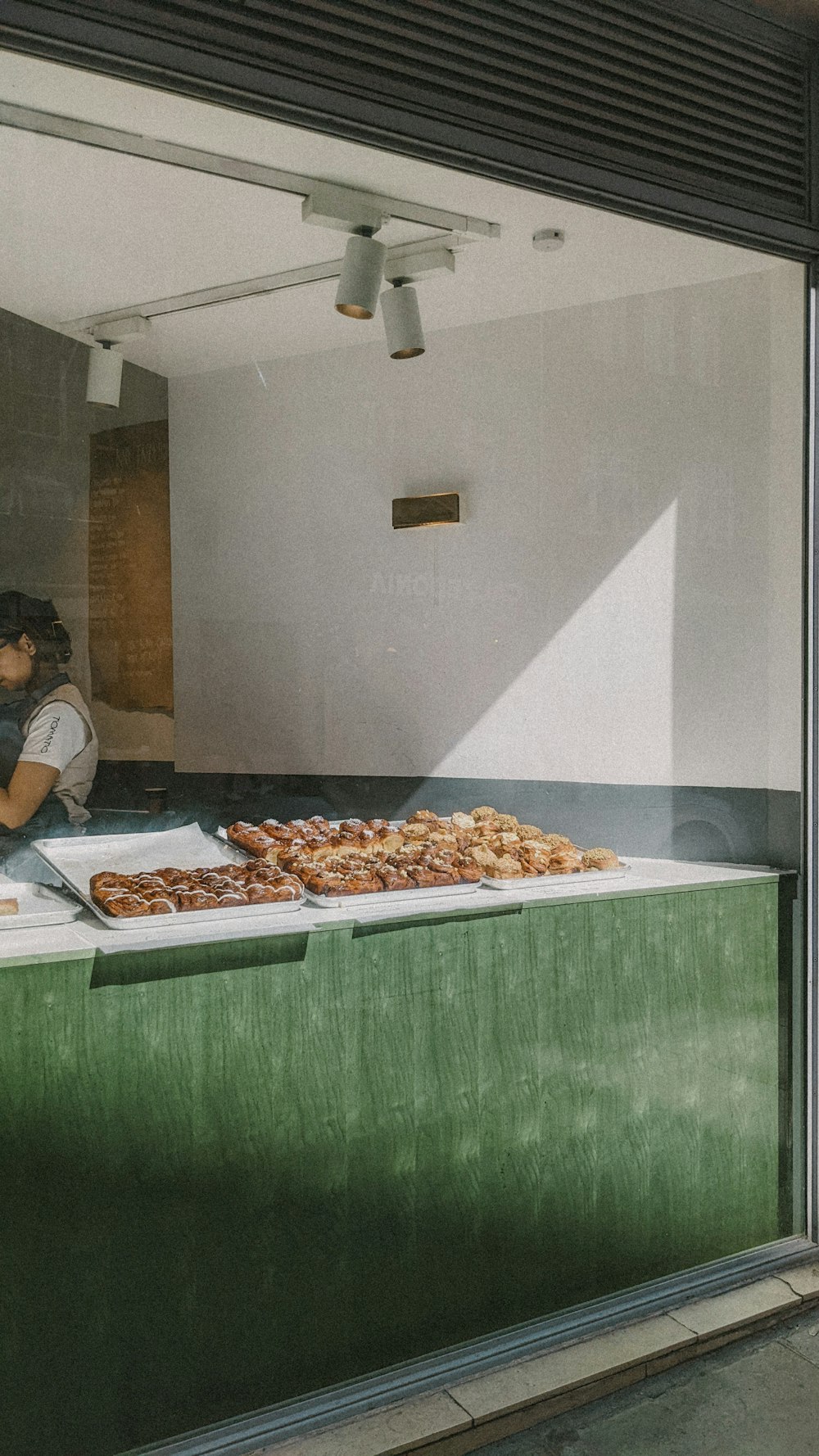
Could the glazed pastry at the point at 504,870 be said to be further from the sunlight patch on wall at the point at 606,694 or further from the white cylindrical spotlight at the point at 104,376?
the white cylindrical spotlight at the point at 104,376

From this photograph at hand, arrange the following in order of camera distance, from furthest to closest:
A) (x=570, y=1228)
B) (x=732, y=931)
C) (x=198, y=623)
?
(x=732, y=931), (x=570, y=1228), (x=198, y=623)

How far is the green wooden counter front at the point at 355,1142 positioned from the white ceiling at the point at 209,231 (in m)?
1.23

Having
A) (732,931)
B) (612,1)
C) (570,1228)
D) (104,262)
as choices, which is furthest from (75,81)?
(570,1228)

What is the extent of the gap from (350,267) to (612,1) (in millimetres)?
871

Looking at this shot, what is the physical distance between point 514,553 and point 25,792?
4.20 ft

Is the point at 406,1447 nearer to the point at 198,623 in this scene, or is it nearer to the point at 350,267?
the point at 198,623

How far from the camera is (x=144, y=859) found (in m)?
2.08

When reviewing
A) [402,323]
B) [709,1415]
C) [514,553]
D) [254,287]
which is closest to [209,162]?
[254,287]

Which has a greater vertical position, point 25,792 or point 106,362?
point 106,362

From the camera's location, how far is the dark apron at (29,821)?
1.90 m

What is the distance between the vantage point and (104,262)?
1.98m

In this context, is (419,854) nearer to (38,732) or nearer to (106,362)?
(38,732)

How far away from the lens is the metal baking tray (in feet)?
7.22

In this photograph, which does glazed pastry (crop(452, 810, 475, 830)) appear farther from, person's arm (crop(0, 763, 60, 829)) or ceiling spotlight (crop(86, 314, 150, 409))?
ceiling spotlight (crop(86, 314, 150, 409))
